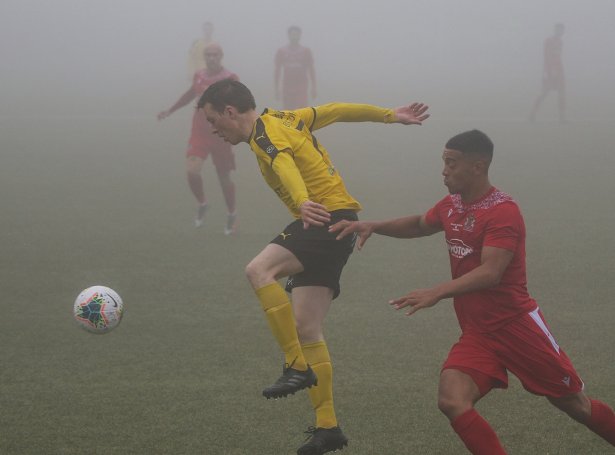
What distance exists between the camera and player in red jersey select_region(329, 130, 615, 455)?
15.8 feet

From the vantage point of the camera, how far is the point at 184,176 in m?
18.2

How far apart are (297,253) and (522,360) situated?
142 cm

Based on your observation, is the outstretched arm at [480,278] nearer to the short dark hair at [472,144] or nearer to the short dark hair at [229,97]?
the short dark hair at [472,144]

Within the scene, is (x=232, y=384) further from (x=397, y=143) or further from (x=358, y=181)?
(x=397, y=143)

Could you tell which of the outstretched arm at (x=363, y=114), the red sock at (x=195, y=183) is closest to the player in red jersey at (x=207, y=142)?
the red sock at (x=195, y=183)

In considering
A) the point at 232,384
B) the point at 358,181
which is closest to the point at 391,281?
the point at 232,384

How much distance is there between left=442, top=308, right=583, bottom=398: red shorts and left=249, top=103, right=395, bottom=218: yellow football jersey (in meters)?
1.17

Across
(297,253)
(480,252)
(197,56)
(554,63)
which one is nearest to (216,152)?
(297,253)

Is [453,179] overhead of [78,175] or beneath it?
beneath

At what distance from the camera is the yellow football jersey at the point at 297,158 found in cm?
527

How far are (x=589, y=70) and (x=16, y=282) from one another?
34.4m

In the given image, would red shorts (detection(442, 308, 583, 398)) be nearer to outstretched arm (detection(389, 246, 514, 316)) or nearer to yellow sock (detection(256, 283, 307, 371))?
outstretched arm (detection(389, 246, 514, 316))

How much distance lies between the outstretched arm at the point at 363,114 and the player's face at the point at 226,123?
61cm

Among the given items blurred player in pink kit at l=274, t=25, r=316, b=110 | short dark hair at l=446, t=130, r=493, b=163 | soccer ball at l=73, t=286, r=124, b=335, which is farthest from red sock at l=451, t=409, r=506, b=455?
blurred player in pink kit at l=274, t=25, r=316, b=110
